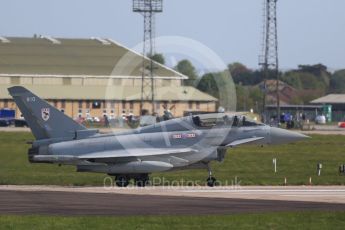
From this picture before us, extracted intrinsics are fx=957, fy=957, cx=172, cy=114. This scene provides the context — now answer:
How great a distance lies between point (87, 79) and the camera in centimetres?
12000

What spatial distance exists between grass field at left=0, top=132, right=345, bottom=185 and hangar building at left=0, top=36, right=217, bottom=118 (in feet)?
169

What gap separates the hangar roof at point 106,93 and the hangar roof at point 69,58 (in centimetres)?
264

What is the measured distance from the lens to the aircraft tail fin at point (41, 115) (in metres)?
33.5

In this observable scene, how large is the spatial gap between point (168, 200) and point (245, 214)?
3883 mm

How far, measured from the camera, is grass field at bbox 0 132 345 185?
3528 centimetres

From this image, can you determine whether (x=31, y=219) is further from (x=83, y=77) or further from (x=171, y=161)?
(x=83, y=77)

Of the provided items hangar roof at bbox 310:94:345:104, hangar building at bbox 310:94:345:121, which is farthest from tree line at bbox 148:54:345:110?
hangar building at bbox 310:94:345:121

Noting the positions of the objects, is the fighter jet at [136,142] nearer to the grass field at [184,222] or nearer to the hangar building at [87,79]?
the grass field at [184,222]

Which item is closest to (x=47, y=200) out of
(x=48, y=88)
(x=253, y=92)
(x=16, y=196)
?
(x=16, y=196)

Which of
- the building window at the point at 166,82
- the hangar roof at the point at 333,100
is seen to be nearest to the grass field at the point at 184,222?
the building window at the point at 166,82

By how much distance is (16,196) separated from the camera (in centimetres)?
2812

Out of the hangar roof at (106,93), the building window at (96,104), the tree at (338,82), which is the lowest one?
the building window at (96,104)

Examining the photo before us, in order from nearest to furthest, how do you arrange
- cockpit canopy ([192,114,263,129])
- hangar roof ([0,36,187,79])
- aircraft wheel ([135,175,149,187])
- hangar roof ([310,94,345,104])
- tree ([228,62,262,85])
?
aircraft wheel ([135,175,149,187]) < cockpit canopy ([192,114,263,129]) < hangar roof ([0,36,187,79]) < hangar roof ([310,94,345,104]) < tree ([228,62,262,85])

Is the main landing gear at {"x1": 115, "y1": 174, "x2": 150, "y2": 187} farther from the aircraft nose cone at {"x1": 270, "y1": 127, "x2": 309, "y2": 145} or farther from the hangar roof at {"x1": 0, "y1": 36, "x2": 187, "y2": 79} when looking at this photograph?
the hangar roof at {"x1": 0, "y1": 36, "x2": 187, "y2": 79}
